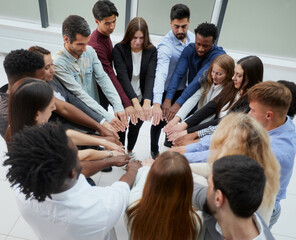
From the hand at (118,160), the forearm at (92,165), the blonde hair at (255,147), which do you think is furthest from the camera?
the hand at (118,160)

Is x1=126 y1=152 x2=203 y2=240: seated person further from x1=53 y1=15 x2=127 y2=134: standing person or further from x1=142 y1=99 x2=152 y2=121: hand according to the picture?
x1=142 y1=99 x2=152 y2=121: hand

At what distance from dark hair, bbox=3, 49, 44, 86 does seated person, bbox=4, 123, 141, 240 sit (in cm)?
79

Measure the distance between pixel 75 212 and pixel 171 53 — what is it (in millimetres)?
1944

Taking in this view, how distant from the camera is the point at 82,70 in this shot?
2.10 metres

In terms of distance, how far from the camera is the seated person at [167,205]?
3.40ft

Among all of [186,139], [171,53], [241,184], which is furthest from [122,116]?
[241,184]

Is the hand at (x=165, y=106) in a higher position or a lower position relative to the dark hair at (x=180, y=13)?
lower

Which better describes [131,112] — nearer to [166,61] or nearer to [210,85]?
[166,61]

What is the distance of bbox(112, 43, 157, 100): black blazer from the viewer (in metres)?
2.34

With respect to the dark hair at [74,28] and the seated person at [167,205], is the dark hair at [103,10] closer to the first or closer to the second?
the dark hair at [74,28]

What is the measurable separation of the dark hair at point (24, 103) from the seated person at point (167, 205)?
771mm

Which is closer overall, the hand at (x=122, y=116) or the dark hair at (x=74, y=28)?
the dark hair at (x=74, y=28)

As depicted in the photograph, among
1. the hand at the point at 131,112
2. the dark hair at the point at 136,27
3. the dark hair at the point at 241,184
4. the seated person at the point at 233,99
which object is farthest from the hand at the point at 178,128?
the dark hair at the point at 241,184

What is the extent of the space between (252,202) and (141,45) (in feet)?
5.93
